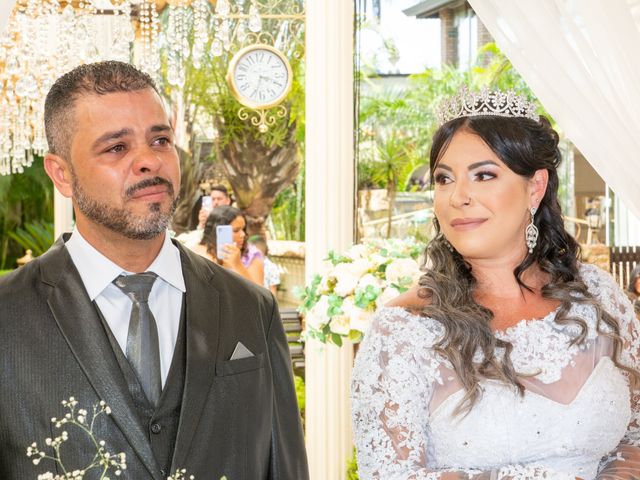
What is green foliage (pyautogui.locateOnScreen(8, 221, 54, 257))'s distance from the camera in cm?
1007

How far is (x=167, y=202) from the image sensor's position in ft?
5.68

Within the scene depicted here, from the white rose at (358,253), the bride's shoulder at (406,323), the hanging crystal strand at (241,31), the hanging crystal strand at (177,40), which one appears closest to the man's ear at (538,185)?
the bride's shoulder at (406,323)

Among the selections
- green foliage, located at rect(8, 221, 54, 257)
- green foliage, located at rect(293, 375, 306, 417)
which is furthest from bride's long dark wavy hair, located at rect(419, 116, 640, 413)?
green foliage, located at rect(8, 221, 54, 257)

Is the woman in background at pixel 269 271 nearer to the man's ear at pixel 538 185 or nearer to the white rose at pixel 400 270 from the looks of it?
the white rose at pixel 400 270

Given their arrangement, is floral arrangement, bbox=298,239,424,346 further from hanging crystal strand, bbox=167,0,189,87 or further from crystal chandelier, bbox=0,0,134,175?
hanging crystal strand, bbox=167,0,189,87

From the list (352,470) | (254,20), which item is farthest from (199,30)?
(352,470)

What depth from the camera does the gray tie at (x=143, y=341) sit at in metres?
1.73

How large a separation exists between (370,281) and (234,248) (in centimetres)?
311

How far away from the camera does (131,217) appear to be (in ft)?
5.58

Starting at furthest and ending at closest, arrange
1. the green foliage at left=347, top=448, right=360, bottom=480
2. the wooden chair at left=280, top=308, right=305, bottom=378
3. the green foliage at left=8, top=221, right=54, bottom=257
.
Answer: the green foliage at left=8, top=221, right=54, bottom=257 → the wooden chair at left=280, top=308, right=305, bottom=378 → the green foliage at left=347, top=448, right=360, bottom=480

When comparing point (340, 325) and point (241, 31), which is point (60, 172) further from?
point (241, 31)

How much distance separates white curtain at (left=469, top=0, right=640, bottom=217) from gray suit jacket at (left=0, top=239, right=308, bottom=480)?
3.13 feet

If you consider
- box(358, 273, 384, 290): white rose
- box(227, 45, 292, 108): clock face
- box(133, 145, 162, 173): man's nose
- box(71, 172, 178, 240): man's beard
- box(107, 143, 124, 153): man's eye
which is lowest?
box(358, 273, 384, 290): white rose

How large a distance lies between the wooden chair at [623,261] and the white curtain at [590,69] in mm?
4710
